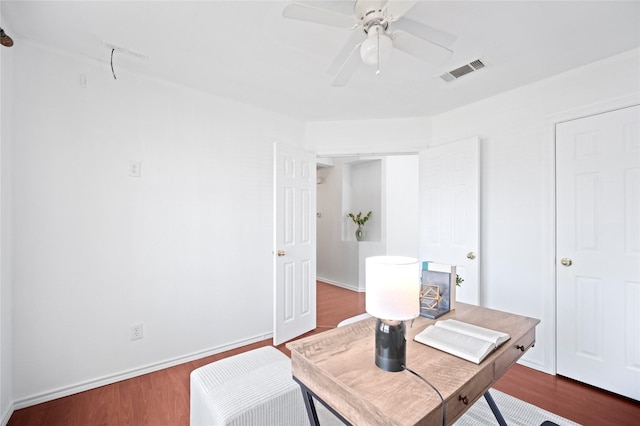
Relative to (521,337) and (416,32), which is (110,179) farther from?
(521,337)

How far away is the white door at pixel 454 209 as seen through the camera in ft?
9.27

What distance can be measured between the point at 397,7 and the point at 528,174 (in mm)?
2043

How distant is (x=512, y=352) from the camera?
Result: 1273 millimetres

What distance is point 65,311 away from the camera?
2.08 metres

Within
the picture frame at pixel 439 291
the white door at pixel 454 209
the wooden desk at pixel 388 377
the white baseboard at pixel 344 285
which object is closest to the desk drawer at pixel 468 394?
the wooden desk at pixel 388 377

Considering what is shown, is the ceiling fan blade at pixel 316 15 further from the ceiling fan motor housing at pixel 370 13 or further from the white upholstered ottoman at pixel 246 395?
the white upholstered ottoman at pixel 246 395

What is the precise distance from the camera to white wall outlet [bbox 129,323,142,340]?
232 centimetres

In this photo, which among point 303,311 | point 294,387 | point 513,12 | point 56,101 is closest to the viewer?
point 294,387

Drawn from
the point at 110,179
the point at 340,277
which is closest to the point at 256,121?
the point at 110,179

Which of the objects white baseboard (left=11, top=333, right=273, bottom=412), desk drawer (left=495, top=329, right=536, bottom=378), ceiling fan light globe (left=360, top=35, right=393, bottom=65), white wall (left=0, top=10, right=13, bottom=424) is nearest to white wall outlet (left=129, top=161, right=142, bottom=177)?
white wall (left=0, top=10, right=13, bottom=424)

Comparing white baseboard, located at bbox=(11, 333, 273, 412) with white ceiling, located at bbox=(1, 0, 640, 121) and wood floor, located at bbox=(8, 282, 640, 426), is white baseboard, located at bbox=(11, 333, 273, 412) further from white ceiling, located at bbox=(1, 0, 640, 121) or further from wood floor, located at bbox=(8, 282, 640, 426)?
white ceiling, located at bbox=(1, 0, 640, 121)

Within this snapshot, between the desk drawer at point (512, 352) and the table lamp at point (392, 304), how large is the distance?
45cm

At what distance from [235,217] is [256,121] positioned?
1034 millimetres

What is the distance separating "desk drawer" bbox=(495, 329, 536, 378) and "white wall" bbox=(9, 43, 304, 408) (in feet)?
Result: 7.63
